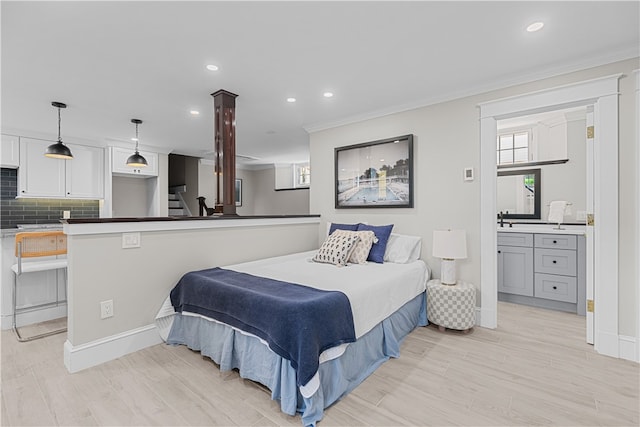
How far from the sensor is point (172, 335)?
2.66 metres

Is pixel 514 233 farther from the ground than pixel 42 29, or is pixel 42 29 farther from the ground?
pixel 42 29

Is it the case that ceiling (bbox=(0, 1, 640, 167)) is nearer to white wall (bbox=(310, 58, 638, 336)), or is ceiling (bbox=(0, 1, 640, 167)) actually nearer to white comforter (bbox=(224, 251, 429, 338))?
white wall (bbox=(310, 58, 638, 336))

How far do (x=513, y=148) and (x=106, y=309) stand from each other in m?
5.23

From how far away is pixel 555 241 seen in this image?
3.55m

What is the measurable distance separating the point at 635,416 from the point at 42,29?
14.4 ft

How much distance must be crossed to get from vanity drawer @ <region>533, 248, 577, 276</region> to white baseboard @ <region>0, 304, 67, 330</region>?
5.45 metres

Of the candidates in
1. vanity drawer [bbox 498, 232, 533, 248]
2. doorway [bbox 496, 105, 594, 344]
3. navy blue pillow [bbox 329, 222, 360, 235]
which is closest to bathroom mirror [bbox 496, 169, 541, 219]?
doorway [bbox 496, 105, 594, 344]

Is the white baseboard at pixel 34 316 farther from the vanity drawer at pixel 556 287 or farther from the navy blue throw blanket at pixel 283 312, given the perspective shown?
the vanity drawer at pixel 556 287

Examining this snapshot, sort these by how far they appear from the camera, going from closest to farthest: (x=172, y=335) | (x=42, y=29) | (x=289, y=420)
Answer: (x=289, y=420) < (x=42, y=29) < (x=172, y=335)

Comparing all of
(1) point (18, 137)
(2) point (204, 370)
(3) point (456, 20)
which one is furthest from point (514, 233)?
(1) point (18, 137)

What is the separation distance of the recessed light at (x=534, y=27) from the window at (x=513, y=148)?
266 cm

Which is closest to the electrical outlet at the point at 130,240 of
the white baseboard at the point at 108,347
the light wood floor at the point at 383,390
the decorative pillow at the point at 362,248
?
the white baseboard at the point at 108,347

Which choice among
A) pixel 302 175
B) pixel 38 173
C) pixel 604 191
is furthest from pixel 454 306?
pixel 38 173

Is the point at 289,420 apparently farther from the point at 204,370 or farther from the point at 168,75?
the point at 168,75
